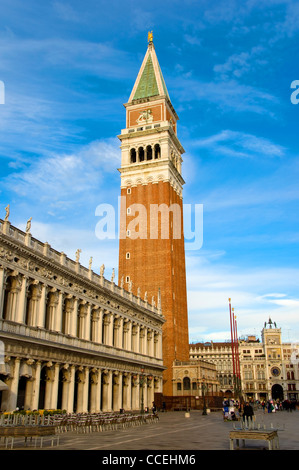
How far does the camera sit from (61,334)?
34.9m

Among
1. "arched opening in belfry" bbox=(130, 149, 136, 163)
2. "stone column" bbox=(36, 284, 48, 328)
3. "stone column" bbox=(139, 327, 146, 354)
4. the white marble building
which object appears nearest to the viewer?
the white marble building

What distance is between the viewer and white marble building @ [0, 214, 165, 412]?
29422mm

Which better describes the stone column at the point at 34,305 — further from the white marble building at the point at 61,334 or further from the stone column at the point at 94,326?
the stone column at the point at 94,326

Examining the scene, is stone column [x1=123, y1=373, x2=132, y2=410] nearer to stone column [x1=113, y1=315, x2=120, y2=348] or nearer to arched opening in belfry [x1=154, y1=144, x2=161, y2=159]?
stone column [x1=113, y1=315, x2=120, y2=348]

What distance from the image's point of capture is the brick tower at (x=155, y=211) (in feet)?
224

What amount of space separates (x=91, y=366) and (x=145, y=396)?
664 inches

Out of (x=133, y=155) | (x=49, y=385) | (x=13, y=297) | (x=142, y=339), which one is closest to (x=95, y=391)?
(x=49, y=385)

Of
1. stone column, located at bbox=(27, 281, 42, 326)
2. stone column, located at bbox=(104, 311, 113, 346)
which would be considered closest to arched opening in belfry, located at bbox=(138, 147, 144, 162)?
stone column, located at bbox=(104, 311, 113, 346)

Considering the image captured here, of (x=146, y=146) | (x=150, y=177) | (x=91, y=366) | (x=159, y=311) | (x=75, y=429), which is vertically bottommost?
(x=75, y=429)

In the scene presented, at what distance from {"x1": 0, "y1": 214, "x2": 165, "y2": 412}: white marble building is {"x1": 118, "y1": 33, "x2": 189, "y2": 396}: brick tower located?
607 inches

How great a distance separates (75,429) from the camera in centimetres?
2656
